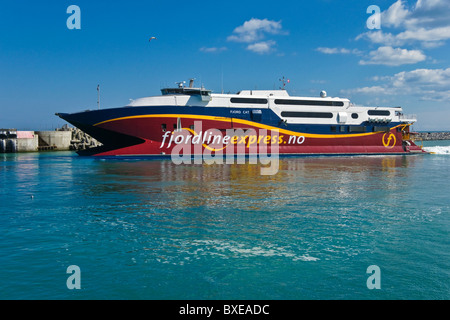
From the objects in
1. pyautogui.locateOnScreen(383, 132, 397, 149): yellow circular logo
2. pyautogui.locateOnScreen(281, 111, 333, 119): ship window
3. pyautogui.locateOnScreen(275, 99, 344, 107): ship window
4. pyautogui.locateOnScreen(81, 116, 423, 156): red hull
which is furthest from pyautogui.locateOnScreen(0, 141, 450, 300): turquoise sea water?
pyautogui.locateOnScreen(383, 132, 397, 149): yellow circular logo

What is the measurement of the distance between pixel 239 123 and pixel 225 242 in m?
29.8

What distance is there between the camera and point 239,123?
1550 inches

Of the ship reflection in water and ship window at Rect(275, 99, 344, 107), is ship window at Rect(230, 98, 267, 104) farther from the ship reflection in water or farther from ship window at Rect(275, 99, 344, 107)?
the ship reflection in water

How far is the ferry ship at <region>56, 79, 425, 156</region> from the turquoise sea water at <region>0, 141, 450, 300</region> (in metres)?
17.5

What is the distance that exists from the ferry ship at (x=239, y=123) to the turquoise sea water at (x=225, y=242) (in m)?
17.5

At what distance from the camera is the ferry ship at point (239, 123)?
36500 mm

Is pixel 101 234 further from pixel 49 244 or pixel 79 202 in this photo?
pixel 79 202

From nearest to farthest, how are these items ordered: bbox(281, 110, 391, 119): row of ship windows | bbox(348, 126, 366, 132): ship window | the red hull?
1. the red hull
2. bbox(281, 110, 391, 119): row of ship windows
3. bbox(348, 126, 366, 132): ship window

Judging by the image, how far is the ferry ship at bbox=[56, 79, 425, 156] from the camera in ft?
120

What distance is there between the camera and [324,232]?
1128 centimetres

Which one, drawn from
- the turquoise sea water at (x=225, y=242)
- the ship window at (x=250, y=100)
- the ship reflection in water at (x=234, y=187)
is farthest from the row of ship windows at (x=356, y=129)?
the turquoise sea water at (x=225, y=242)

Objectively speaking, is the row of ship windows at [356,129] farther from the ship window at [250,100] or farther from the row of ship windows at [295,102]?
the ship window at [250,100]

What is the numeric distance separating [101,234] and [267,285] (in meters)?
5.86
